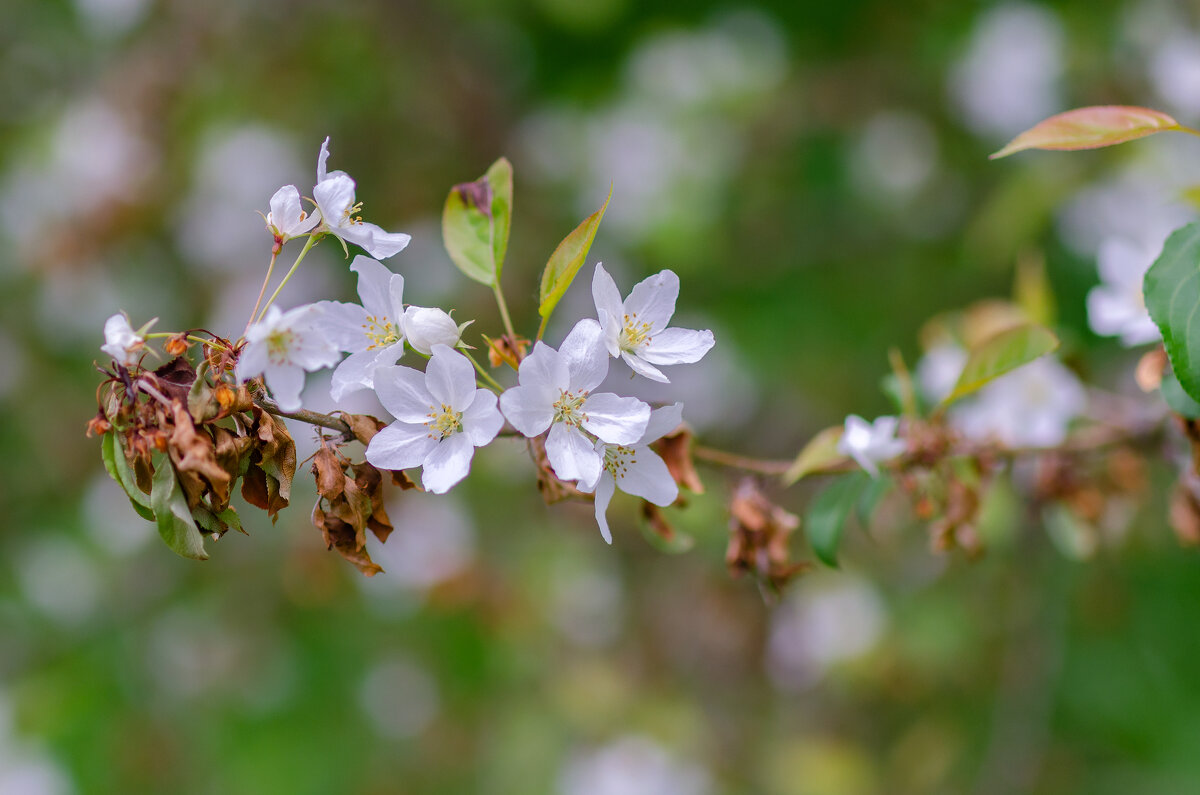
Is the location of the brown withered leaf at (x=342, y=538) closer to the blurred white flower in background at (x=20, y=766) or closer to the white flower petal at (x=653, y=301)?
the white flower petal at (x=653, y=301)

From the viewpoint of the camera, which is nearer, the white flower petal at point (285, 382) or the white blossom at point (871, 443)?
the white flower petal at point (285, 382)

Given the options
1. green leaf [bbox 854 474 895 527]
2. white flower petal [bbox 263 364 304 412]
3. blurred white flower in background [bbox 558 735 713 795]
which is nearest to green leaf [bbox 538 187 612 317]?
white flower petal [bbox 263 364 304 412]

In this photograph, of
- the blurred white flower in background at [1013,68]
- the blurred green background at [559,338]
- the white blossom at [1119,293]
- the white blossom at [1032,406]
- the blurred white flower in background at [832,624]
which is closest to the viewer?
the white blossom at [1119,293]

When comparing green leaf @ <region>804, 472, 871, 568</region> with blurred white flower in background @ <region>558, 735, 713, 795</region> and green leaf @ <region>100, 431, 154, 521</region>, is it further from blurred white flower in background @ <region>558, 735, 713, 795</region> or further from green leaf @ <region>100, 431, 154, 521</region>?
blurred white flower in background @ <region>558, 735, 713, 795</region>

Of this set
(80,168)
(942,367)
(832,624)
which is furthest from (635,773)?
(80,168)

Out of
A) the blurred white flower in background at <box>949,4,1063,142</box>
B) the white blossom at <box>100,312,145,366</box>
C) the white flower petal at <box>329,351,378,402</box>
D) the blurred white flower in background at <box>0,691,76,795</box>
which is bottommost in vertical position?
the blurred white flower in background at <box>0,691,76,795</box>

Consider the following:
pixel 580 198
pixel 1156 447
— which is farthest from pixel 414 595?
pixel 1156 447

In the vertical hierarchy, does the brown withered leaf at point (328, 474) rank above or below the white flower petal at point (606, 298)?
below

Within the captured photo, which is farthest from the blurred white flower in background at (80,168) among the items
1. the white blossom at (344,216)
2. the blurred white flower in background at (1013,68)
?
the white blossom at (344,216)
